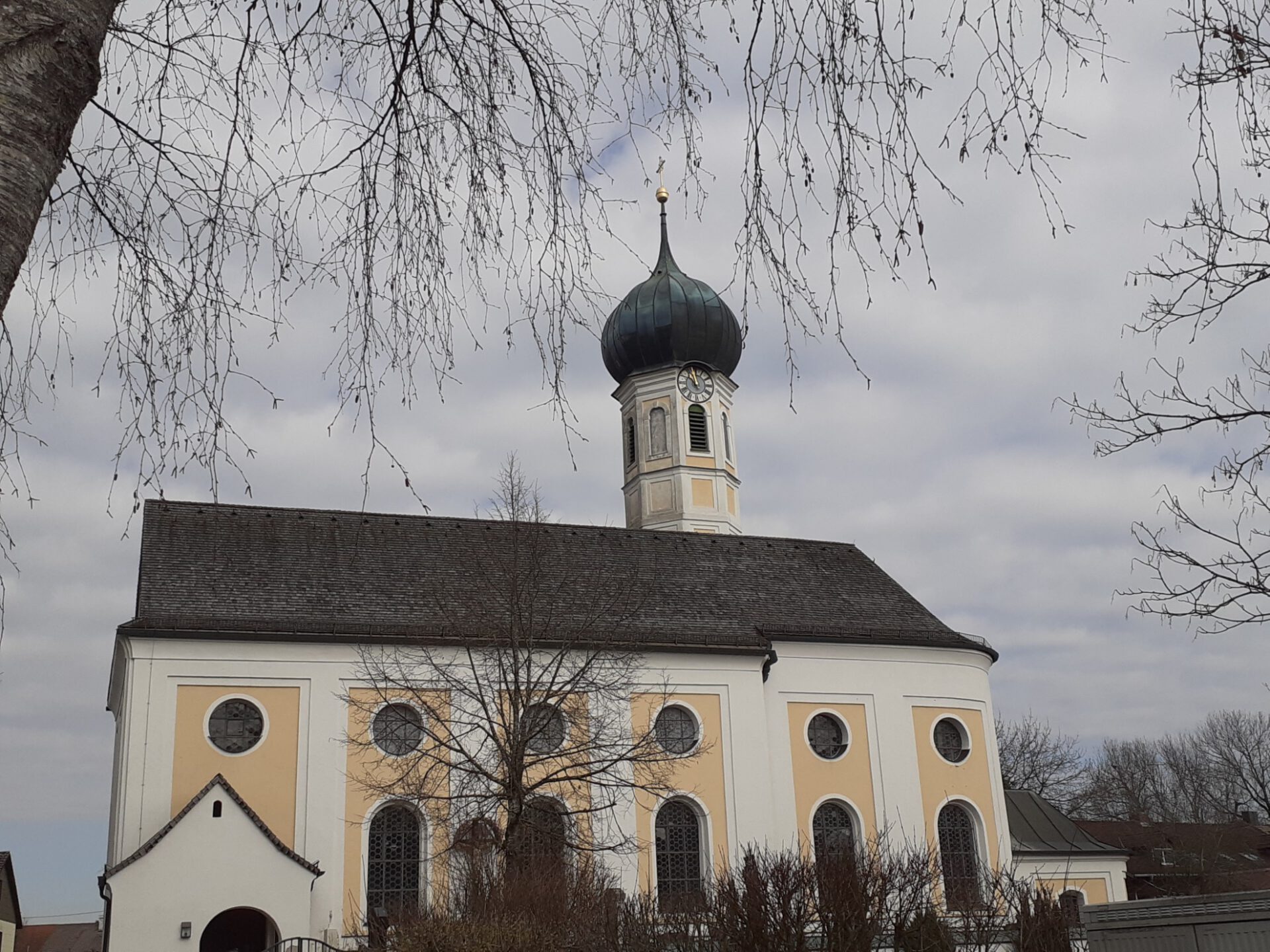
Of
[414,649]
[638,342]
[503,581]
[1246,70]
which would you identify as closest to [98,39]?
[1246,70]

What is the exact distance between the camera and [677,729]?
28.7m

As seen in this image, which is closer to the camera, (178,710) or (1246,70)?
(1246,70)

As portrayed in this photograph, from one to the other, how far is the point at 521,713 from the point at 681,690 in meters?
6.39

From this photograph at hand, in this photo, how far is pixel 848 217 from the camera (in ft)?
12.1

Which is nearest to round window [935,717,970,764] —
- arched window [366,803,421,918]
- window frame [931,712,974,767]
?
window frame [931,712,974,767]

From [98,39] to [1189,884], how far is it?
48579 mm

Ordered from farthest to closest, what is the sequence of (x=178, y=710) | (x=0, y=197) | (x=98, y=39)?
(x=178, y=710), (x=98, y=39), (x=0, y=197)

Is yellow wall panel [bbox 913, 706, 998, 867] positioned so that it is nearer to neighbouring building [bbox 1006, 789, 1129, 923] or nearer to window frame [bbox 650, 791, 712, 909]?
neighbouring building [bbox 1006, 789, 1129, 923]

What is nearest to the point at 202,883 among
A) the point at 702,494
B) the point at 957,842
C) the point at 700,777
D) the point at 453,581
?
the point at 453,581

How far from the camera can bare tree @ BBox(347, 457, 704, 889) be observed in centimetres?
2272

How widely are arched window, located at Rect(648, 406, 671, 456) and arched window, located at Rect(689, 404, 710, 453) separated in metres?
0.88

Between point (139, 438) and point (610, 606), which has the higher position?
point (610, 606)

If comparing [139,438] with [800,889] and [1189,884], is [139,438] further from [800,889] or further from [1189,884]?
[1189,884]

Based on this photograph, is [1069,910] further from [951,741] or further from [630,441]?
[630,441]
